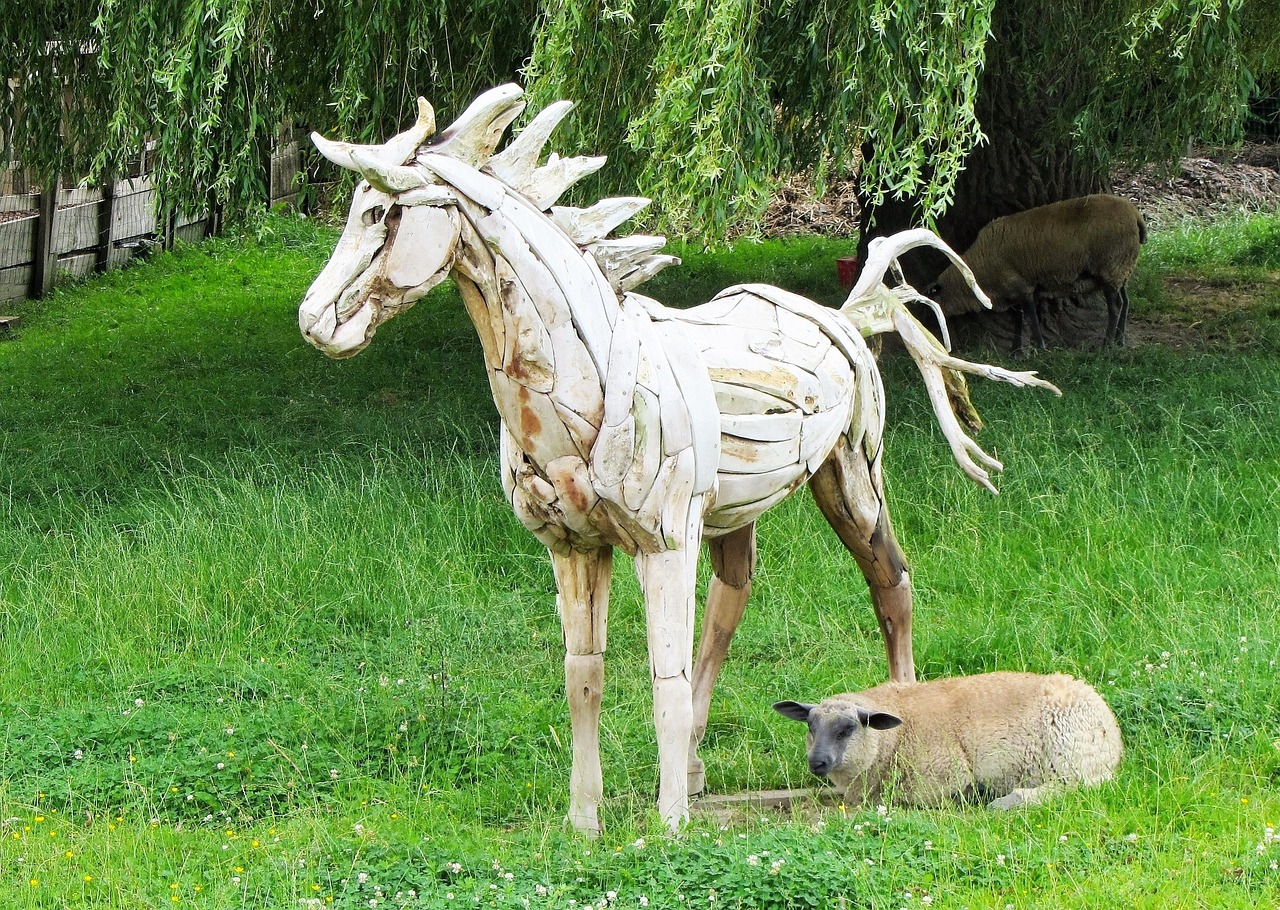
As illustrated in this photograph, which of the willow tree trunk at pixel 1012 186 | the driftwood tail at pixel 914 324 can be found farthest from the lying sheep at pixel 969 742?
the willow tree trunk at pixel 1012 186

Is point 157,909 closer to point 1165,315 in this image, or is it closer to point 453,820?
point 453,820

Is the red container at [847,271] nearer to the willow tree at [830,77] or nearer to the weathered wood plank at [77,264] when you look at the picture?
the willow tree at [830,77]

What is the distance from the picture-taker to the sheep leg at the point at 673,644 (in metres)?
3.92

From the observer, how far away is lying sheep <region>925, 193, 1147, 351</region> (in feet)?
34.6

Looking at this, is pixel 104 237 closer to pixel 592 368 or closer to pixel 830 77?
pixel 830 77

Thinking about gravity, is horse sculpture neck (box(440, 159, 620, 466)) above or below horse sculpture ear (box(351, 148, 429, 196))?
below

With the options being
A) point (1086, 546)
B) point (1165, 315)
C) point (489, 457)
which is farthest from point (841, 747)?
point (1165, 315)

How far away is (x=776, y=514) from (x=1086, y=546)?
1552 mm

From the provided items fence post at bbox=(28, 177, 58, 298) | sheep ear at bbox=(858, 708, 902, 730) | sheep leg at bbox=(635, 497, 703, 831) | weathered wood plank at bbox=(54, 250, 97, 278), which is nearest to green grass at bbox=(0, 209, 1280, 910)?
sheep leg at bbox=(635, 497, 703, 831)

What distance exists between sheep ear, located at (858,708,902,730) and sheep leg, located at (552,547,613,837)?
2.95 feet

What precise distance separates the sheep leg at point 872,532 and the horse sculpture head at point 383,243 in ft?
5.96

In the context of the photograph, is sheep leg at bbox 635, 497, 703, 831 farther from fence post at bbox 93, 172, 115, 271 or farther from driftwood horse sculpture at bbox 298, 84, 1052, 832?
fence post at bbox 93, 172, 115, 271

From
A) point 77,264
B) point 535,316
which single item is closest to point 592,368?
point 535,316

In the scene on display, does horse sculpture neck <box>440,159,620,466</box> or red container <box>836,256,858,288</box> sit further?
red container <box>836,256,858,288</box>
